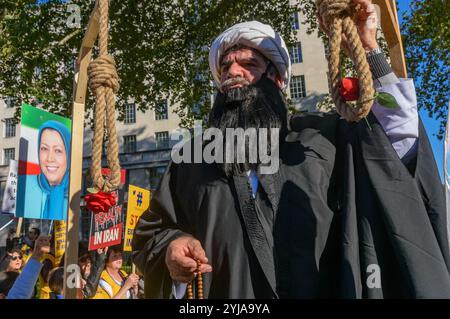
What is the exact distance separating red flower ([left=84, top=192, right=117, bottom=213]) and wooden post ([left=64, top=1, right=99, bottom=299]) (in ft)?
1.38

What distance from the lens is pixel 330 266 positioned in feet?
6.72

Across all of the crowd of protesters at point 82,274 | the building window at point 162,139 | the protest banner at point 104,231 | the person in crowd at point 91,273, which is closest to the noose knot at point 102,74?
the crowd of protesters at point 82,274

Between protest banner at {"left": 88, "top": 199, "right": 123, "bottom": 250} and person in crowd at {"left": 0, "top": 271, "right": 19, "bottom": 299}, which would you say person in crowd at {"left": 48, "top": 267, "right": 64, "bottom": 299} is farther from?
protest banner at {"left": 88, "top": 199, "right": 123, "bottom": 250}

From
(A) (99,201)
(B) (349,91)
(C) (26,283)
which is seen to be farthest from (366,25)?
(C) (26,283)

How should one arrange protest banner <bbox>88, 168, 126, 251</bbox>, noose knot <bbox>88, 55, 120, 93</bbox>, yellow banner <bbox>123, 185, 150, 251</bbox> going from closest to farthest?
1. noose knot <bbox>88, 55, 120, 93</bbox>
2. protest banner <bbox>88, 168, 126, 251</bbox>
3. yellow banner <bbox>123, 185, 150, 251</bbox>

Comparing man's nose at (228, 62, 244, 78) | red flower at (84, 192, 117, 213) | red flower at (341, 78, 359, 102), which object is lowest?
red flower at (84, 192, 117, 213)

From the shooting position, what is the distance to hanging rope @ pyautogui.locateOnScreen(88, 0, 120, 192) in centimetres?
203

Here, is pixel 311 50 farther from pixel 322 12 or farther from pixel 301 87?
pixel 322 12

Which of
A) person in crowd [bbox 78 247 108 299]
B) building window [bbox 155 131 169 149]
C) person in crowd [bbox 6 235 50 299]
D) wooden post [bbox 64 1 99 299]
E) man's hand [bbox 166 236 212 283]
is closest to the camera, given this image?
man's hand [bbox 166 236 212 283]

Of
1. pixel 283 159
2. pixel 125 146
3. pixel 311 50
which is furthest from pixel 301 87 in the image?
pixel 283 159

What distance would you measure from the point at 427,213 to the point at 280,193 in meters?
0.67

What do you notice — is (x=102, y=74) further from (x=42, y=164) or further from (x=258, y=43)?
(x=42, y=164)

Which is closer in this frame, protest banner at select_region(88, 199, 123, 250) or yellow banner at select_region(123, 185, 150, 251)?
protest banner at select_region(88, 199, 123, 250)

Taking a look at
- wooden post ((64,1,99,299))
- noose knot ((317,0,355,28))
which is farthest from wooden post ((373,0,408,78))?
wooden post ((64,1,99,299))
